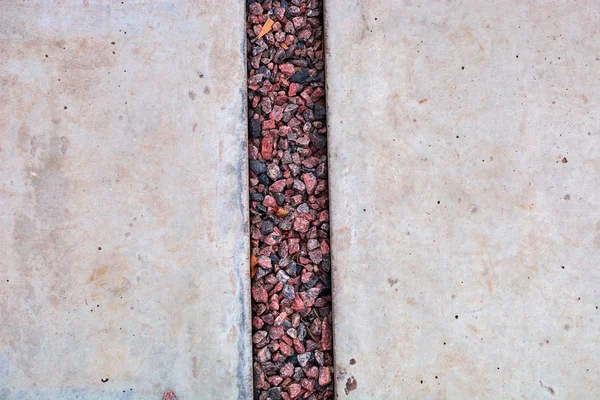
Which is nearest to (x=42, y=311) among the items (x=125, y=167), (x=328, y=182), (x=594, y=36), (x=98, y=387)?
(x=98, y=387)

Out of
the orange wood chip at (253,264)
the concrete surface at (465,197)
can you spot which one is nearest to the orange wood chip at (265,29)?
the concrete surface at (465,197)

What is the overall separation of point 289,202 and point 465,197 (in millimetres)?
548

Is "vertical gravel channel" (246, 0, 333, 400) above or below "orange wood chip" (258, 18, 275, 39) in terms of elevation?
below

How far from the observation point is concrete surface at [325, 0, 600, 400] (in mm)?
1470

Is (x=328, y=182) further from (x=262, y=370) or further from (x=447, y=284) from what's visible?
(x=262, y=370)

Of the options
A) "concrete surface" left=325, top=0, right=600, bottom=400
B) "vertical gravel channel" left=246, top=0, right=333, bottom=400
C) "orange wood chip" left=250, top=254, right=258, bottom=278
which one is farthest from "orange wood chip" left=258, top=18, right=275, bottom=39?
"orange wood chip" left=250, top=254, right=258, bottom=278

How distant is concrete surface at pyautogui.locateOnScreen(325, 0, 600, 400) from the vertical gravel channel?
7 centimetres

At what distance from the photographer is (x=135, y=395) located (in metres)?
1.46

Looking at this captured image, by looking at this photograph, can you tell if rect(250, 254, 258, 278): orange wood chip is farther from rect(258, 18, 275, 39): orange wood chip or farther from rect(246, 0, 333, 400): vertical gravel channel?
rect(258, 18, 275, 39): orange wood chip

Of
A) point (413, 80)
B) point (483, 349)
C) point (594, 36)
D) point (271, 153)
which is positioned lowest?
point (483, 349)

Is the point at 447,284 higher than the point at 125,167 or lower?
lower

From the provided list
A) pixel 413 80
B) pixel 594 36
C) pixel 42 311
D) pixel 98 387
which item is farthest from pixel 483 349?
pixel 42 311

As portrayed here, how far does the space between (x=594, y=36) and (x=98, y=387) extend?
6.13ft

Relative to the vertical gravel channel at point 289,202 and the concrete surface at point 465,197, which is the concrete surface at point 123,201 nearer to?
the vertical gravel channel at point 289,202
